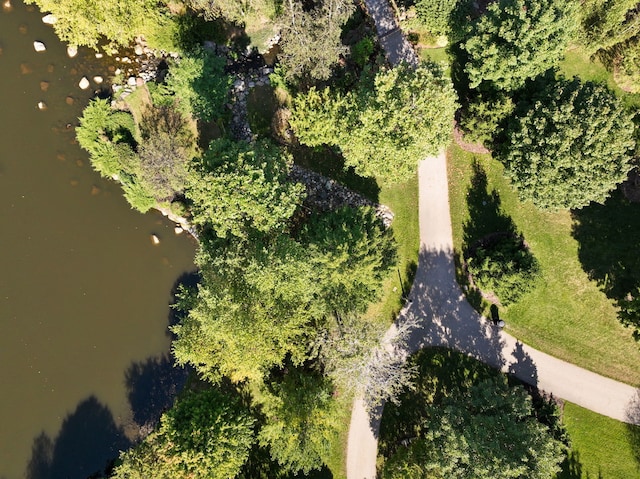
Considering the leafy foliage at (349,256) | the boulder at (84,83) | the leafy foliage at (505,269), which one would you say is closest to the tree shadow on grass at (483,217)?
the leafy foliage at (505,269)

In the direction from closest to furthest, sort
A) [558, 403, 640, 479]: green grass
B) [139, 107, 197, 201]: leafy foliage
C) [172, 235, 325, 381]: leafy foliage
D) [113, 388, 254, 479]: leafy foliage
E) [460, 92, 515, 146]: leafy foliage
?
[172, 235, 325, 381]: leafy foliage < [113, 388, 254, 479]: leafy foliage < [460, 92, 515, 146]: leafy foliage < [139, 107, 197, 201]: leafy foliage < [558, 403, 640, 479]: green grass

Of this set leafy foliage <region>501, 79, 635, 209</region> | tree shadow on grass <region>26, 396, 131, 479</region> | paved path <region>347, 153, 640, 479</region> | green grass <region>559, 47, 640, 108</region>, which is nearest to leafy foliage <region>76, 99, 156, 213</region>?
tree shadow on grass <region>26, 396, 131, 479</region>

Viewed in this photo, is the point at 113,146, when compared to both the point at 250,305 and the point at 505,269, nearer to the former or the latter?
the point at 250,305

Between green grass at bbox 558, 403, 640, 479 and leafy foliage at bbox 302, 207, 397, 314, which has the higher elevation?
leafy foliage at bbox 302, 207, 397, 314

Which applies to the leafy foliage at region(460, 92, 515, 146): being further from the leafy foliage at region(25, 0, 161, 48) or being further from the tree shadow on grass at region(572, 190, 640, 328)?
the leafy foliage at region(25, 0, 161, 48)

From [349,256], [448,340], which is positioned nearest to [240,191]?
[349,256]

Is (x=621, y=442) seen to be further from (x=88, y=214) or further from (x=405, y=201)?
(x=88, y=214)
